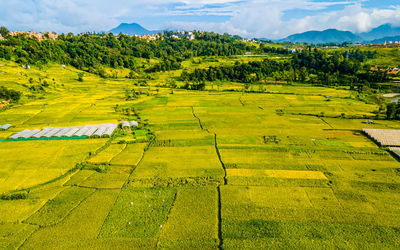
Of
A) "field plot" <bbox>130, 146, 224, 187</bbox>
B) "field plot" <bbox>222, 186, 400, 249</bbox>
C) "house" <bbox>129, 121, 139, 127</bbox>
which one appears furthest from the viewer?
"house" <bbox>129, 121, 139, 127</bbox>

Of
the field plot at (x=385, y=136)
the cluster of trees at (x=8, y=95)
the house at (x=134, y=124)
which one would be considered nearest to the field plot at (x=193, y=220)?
the house at (x=134, y=124)

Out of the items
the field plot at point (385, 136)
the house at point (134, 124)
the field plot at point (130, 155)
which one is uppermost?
the house at point (134, 124)

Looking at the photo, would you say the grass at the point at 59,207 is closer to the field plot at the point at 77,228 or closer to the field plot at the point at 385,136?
the field plot at the point at 77,228

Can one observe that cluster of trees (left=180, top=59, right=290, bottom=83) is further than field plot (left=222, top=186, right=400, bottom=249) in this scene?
Yes

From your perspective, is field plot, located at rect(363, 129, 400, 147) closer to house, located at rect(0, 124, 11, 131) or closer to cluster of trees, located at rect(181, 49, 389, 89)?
cluster of trees, located at rect(181, 49, 389, 89)

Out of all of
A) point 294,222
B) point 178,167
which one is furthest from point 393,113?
point 178,167

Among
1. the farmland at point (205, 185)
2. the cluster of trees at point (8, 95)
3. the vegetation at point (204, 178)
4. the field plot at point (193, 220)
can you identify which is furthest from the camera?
the cluster of trees at point (8, 95)

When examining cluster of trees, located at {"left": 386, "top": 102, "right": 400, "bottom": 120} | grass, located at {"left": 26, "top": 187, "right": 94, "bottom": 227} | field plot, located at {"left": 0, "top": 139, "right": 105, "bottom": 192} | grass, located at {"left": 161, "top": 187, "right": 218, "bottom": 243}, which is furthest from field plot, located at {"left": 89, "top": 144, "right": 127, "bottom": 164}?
cluster of trees, located at {"left": 386, "top": 102, "right": 400, "bottom": 120}

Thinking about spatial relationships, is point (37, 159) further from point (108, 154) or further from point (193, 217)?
point (193, 217)

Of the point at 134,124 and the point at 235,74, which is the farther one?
the point at 235,74
